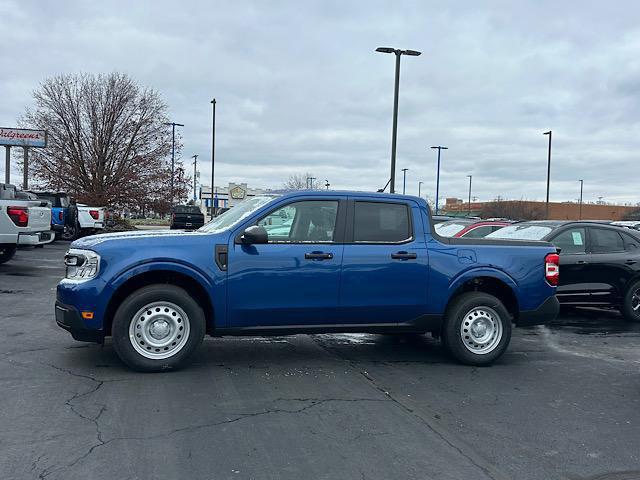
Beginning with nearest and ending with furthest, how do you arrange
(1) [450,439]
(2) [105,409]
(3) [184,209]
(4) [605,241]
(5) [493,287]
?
(1) [450,439]
(2) [105,409]
(5) [493,287]
(4) [605,241]
(3) [184,209]

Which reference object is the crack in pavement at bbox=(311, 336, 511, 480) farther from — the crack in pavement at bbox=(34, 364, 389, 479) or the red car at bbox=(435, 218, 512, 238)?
the red car at bbox=(435, 218, 512, 238)

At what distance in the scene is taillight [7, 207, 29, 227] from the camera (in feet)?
43.1

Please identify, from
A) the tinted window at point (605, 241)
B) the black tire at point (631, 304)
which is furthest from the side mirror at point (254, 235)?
the black tire at point (631, 304)

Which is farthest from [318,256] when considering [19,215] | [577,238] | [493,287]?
[19,215]

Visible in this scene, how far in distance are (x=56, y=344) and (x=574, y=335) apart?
700cm

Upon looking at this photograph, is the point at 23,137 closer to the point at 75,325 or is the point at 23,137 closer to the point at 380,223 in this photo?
the point at 75,325

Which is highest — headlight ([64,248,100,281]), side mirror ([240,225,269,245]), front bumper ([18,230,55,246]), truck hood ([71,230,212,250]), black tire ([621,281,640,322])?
side mirror ([240,225,269,245])

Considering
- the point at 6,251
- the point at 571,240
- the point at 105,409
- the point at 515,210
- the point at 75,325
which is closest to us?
the point at 105,409

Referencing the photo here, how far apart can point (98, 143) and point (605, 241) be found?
1199 inches

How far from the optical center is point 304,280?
19.9 feet

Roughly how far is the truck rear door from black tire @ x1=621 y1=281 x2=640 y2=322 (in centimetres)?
482

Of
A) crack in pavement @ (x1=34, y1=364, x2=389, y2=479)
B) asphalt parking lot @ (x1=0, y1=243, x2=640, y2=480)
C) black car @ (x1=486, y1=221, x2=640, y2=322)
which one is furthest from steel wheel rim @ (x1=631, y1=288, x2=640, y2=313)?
crack in pavement @ (x1=34, y1=364, x2=389, y2=479)

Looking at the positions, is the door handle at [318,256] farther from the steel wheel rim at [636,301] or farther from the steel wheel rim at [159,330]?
the steel wheel rim at [636,301]

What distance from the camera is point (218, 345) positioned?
7273mm
